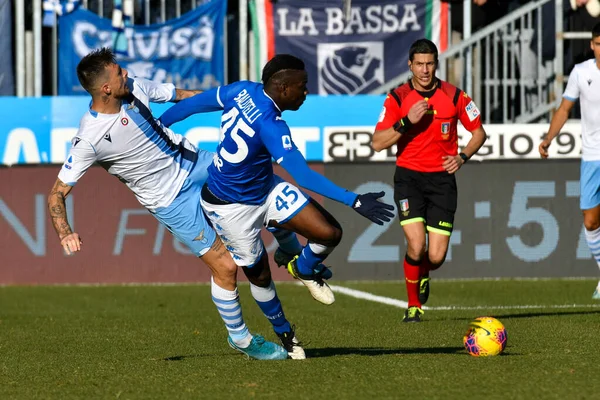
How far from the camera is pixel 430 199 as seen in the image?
10.7 m

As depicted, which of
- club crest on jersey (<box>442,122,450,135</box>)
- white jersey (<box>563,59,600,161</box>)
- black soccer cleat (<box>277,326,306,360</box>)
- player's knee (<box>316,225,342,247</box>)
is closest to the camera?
player's knee (<box>316,225,342,247</box>)

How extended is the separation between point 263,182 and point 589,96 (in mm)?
4573

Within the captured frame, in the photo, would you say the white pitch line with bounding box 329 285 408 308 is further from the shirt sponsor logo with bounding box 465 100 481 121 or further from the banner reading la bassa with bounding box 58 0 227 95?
the banner reading la bassa with bounding box 58 0 227 95

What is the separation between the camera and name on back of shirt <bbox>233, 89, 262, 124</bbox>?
784cm

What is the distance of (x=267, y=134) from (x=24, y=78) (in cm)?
1005

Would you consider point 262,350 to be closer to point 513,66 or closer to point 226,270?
point 226,270

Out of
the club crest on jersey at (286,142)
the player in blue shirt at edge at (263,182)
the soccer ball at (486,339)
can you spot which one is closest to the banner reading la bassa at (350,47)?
the player in blue shirt at edge at (263,182)

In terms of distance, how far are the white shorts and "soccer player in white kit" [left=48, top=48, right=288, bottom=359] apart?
0.20 metres

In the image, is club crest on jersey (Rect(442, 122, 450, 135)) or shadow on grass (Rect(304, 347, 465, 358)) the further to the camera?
club crest on jersey (Rect(442, 122, 450, 135))

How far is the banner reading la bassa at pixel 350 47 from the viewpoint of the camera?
1716 cm

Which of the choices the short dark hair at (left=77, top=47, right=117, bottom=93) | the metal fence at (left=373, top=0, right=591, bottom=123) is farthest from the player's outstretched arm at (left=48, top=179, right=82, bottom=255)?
the metal fence at (left=373, top=0, right=591, bottom=123)

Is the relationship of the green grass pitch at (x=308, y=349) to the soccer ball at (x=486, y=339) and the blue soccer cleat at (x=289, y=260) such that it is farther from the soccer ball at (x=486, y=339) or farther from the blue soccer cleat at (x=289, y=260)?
the blue soccer cleat at (x=289, y=260)

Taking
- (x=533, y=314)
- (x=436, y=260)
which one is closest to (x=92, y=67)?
(x=436, y=260)

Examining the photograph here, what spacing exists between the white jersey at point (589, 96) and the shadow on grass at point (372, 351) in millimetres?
3628
